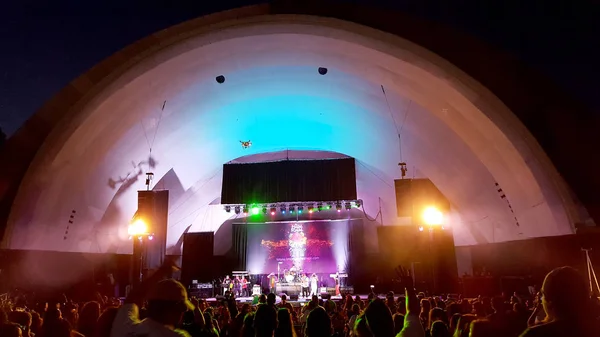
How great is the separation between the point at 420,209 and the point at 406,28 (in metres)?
7.77

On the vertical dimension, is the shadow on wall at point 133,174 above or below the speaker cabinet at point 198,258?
above

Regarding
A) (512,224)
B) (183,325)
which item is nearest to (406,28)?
(512,224)

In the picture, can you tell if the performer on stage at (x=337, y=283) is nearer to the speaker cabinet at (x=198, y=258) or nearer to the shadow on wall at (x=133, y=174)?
the speaker cabinet at (x=198, y=258)

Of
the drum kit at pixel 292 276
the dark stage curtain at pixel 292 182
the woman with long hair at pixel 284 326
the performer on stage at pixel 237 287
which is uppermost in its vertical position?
the dark stage curtain at pixel 292 182

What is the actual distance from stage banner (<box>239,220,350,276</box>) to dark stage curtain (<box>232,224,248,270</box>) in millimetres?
211

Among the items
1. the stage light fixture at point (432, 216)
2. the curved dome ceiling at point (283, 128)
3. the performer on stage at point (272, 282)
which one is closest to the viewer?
the curved dome ceiling at point (283, 128)

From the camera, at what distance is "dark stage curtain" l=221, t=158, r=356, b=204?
1634 cm

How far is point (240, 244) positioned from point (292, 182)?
8072mm

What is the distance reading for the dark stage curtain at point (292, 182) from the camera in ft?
53.6

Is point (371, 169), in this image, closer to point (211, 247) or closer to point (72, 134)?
point (211, 247)

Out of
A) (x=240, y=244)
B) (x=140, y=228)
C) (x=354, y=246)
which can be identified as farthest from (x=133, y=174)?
(x=354, y=246)

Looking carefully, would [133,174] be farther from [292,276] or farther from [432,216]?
[432,216]

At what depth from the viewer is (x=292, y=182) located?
16.6 m

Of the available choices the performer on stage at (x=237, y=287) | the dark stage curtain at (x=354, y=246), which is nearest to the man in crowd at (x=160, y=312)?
the performer on stage at (x=237, y=287)
